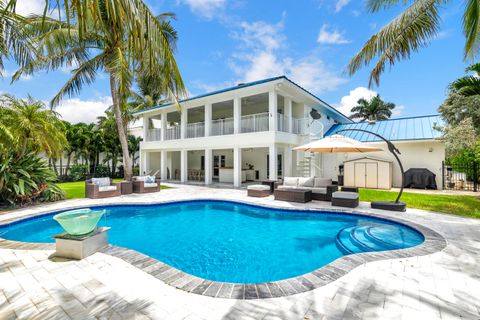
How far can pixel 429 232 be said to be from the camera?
5648mm

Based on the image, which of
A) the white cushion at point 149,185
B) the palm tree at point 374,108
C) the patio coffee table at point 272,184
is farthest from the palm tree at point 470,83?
the palm tree at point 374,108

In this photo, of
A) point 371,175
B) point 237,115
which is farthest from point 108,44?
point 371,175

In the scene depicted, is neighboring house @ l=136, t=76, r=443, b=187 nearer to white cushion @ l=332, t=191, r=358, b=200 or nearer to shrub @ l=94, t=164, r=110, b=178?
shrub @ l=94, t=164, r=110, b=178

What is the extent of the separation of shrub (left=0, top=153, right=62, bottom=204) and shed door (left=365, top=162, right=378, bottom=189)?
654 inches

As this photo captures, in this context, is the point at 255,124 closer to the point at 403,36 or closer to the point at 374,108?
the point at 403,36

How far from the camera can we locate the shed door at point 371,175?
13945 mm

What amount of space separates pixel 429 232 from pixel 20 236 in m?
10.9

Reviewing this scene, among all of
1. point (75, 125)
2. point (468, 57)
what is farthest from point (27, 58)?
A: point (75, 125)

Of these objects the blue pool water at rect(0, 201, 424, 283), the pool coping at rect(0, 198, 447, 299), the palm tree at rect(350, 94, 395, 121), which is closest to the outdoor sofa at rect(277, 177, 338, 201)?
the blue pool water at rect(0, 201, 424, 283)

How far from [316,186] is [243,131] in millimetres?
7114

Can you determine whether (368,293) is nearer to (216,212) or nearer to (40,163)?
(216,212)

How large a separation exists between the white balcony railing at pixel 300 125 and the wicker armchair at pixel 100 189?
11230mm

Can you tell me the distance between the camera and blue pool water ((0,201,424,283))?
4.73 m

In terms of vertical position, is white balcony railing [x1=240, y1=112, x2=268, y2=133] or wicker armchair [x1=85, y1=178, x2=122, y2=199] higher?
white balcony railing [x1=240, y1=112, x2=268, y2=133]
